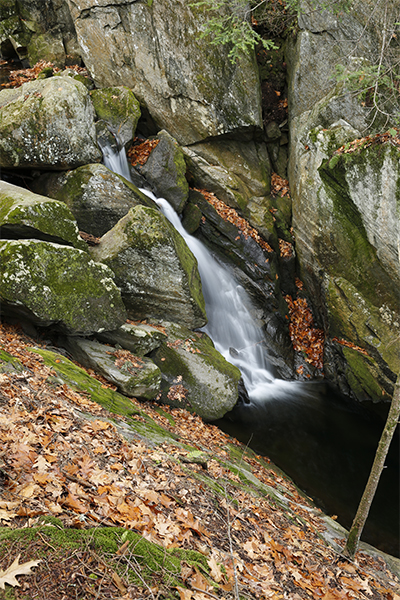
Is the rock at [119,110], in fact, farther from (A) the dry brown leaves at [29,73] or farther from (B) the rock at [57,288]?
(B) the rock at [57,288]

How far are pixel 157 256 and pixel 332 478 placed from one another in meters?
7.01

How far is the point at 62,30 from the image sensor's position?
46.8 feet

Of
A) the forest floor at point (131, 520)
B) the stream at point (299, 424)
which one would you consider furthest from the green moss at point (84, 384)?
the stream at point (299, 424)

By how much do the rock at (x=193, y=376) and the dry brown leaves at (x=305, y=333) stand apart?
4.85 metres

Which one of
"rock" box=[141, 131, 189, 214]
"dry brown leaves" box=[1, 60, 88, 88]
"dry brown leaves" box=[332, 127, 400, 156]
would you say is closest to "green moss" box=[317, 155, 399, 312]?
"dry brown leaves" box=[332, 127, 400, 156]

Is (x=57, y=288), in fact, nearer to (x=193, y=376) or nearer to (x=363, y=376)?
(x=193, y=376)

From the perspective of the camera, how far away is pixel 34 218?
21.8ft

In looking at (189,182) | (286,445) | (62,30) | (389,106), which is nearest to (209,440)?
(286,445)

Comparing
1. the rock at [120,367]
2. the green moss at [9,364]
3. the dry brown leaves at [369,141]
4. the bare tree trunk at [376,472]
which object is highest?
the dry brown leaves at [369,141]

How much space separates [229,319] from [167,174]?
5310mm

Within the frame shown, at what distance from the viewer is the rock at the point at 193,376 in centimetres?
826

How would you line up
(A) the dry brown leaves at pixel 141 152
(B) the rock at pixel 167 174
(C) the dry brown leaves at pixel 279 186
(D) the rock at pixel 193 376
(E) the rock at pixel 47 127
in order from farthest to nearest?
(C) the dry brown leaves at pixel 279 186
(A) the dry brown leaves at pixel 141 152
(B) the rock at pixel 167 174
(E) the rock at pixel 47 127
(D) the rock at pixel 193 376

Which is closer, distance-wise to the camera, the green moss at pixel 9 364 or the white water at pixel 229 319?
the green moss at pixel 9 364

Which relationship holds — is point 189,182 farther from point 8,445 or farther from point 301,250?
point 8,445
